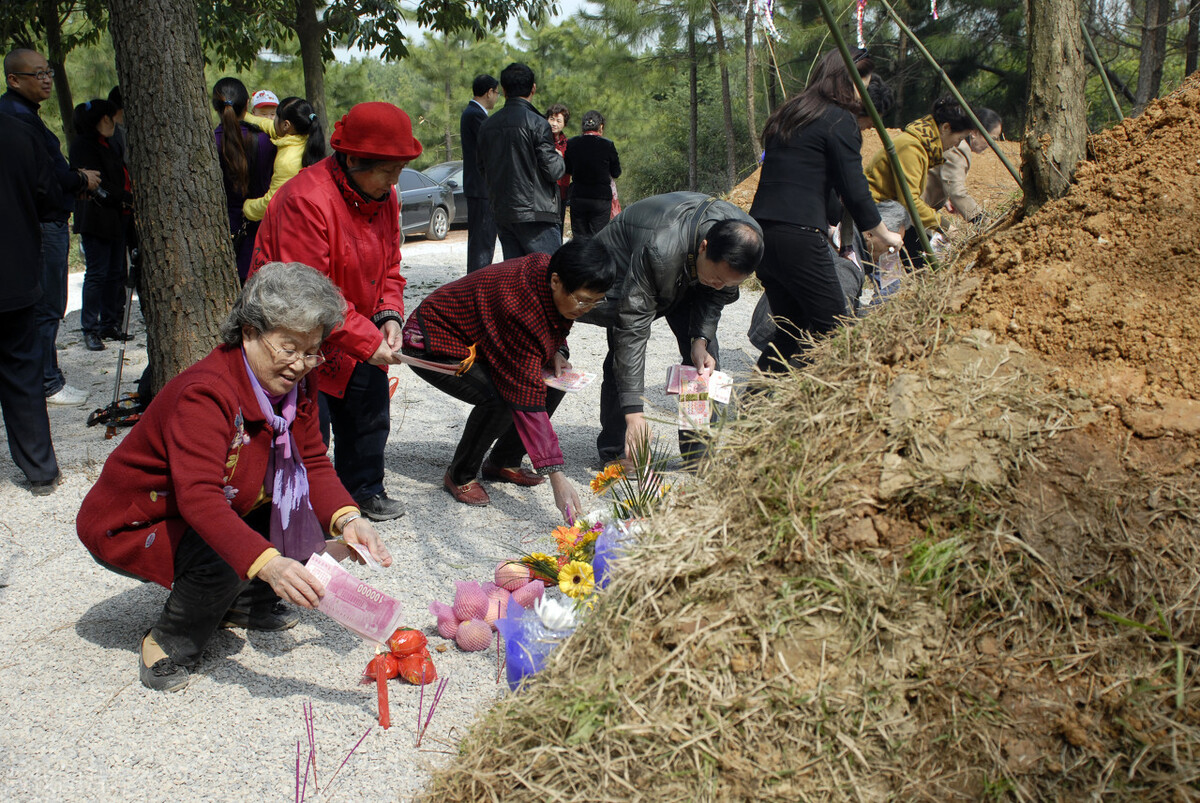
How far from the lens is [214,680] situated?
9.13 ft

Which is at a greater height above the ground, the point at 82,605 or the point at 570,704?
the point at 570,704

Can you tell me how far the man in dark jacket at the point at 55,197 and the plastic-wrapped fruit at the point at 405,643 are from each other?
2669mm

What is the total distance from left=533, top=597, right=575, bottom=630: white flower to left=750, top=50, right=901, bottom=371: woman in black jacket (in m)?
1.95

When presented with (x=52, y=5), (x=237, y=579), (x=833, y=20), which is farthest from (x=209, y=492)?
(x=52, y=5)

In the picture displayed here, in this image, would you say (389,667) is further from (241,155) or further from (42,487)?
(241,155)

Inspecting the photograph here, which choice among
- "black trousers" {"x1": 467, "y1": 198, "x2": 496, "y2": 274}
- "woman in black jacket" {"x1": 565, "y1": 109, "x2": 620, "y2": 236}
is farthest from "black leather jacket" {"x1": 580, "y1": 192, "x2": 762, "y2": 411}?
"woman in black jacket" {"x1": 565, "y1": 109, "x2": 620, "y2": 236}

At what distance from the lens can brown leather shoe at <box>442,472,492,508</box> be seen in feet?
13.9

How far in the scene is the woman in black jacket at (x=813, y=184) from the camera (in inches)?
157

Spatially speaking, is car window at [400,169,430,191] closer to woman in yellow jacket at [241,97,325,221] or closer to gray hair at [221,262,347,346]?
woman in yellow jacket at [241,97,325,221]

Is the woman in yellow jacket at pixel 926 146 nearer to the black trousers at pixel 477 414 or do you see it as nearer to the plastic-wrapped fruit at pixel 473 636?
the black trousers at pixel 477 414

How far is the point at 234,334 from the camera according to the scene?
2.54 metres

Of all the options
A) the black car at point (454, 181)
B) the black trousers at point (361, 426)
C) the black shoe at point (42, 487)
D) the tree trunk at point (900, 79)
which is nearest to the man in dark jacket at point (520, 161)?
the black trousers at point (361, 426)

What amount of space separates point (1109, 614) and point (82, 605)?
3361mm

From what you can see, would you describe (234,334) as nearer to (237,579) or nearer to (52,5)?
(237,579)
